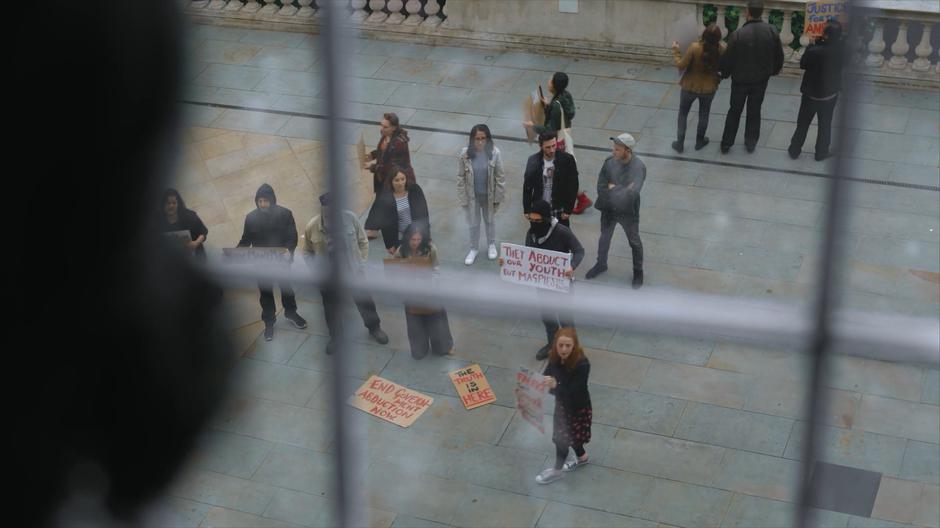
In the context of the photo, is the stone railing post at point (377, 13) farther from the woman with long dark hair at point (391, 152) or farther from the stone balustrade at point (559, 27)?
the woman with long dark hair at point (391, 152)

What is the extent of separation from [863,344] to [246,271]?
0.66 meters

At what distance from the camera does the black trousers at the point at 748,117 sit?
35.8ft

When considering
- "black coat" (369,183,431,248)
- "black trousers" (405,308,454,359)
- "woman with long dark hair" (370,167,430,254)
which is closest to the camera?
"black coat" (369,183,431,248)

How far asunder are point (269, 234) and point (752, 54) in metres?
6.18

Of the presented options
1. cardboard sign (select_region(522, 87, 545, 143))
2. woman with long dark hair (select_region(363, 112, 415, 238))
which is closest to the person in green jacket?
cardboard sign (select_region(522, 87, 545, 143))

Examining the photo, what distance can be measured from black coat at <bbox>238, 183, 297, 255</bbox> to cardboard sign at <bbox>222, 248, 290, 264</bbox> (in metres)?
0.03

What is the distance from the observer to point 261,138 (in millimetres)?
9117

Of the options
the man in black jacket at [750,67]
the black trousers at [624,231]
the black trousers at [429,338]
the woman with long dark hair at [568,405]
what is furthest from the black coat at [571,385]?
the man in black jacket at [750,67]

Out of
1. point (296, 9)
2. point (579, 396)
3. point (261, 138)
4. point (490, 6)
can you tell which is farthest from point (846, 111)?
point (490, 6)

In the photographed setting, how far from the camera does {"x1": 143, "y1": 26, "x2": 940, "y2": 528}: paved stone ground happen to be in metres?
8.06

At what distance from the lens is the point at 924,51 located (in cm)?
1134

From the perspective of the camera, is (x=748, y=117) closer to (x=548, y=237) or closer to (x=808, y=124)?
(x=808, y=124)

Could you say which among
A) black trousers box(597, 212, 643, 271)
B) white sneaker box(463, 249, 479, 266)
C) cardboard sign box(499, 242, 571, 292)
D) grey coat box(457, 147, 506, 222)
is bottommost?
white sneaker box(463, 249, 479, 266)

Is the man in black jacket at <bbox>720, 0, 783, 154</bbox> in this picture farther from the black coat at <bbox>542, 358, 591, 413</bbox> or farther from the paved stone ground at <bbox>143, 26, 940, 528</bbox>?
the black coat at <bbox>542, 358, 591, 413</bbox>
